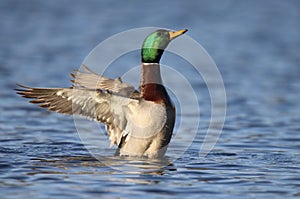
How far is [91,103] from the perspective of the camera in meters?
8.99

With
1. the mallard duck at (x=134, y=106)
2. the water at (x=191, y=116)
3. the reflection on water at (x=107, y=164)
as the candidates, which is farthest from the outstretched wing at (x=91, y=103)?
the water at (x=191, y=116)

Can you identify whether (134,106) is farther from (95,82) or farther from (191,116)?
(191,116)

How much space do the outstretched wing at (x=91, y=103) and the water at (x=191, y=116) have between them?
0.50 metres

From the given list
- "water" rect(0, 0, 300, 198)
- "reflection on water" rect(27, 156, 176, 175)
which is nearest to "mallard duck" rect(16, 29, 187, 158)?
"reflection on water" rect(27, 156, 176, 175)

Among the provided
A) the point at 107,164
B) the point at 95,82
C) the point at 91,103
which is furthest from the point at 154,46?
the point at 107,164

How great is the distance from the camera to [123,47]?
19453mm

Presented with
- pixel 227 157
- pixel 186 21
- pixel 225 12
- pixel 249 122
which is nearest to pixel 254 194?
pixel 227 157

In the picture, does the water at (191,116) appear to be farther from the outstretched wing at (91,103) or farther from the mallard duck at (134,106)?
the outstretched wing at (91,103)

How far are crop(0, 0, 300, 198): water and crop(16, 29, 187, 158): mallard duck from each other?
26cm

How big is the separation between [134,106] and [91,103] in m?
0.55

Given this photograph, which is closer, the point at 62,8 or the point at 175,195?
the point at 175,195

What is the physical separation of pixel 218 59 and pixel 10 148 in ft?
29.8

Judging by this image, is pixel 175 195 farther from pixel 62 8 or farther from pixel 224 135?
pixel 62 8

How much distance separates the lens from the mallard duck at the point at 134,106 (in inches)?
350
